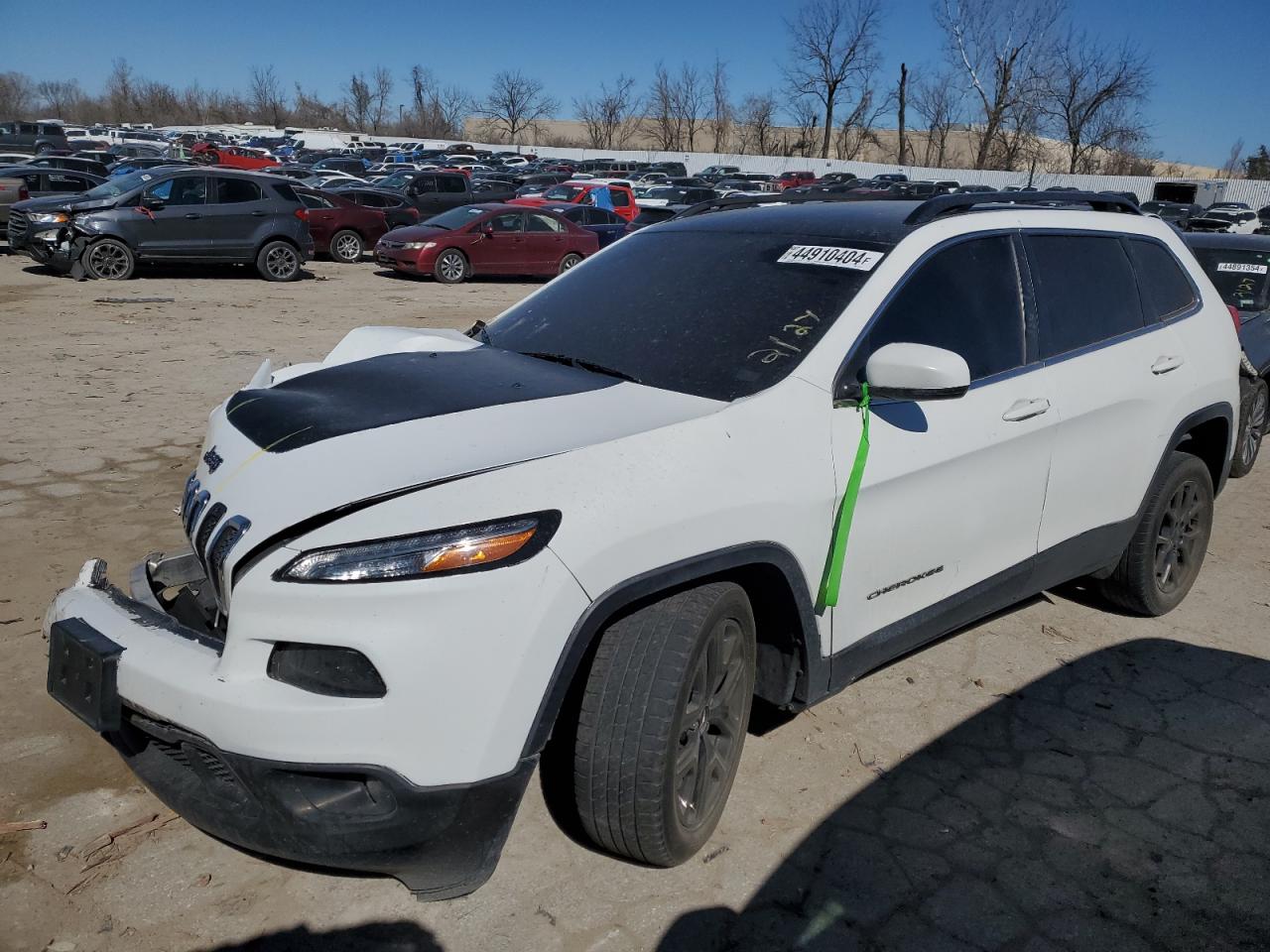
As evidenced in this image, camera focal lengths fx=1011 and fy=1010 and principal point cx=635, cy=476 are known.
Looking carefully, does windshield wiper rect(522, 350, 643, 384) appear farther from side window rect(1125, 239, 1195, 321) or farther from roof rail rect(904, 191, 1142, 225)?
side window rect(1125, 239, 1195, 321)

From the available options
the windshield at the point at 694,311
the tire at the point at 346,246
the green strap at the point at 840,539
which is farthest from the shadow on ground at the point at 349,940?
the tire at the point at 346,246

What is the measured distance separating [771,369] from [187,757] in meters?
1.84

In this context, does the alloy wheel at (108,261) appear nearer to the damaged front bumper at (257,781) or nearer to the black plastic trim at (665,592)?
the damaged front bumper at (257,781)

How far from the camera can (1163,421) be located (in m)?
4.16

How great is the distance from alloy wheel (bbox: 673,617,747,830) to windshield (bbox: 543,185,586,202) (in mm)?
22253

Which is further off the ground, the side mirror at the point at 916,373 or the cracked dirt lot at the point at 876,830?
the side mirror at the point at 916,373

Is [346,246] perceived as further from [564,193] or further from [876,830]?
[876,830]

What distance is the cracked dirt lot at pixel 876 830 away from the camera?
2578 millimetres

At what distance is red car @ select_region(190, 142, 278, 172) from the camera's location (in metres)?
36.7

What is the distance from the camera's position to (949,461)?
3191 mm

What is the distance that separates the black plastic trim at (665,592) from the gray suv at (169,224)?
14.7m

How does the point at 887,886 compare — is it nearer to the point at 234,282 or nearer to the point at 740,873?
the point at 740,873

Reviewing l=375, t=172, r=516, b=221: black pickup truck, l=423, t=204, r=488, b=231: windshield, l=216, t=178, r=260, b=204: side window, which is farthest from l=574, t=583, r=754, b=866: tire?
l=375, t=172, r=516, b=221: black pickup truck

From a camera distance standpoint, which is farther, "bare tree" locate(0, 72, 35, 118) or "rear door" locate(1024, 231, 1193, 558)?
"bare tree" locate(0, 72, 35, 118)
